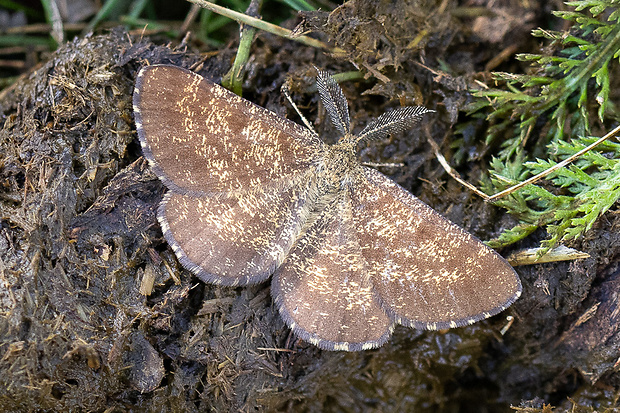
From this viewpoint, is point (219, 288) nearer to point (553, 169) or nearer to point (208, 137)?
point (208, 137)

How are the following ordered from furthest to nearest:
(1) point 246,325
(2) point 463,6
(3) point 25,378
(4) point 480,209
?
(2) point 463,6
(4) point 480,209
(1) point 246,325
(3) point 25,378

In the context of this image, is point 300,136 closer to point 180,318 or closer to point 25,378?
point 180,318

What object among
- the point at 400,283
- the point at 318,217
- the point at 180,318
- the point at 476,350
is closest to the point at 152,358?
the point at 180,318

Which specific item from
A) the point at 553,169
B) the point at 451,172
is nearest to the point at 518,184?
the point at 553,169

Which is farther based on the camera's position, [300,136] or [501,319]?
[501,319]

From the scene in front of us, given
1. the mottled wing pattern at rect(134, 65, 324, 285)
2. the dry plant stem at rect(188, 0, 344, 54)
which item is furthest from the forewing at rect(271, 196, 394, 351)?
the dry plant stem at rect(188, 0, 344, 54)

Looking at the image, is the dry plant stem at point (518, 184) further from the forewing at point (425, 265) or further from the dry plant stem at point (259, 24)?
the dry plant stem at point (259, 24)

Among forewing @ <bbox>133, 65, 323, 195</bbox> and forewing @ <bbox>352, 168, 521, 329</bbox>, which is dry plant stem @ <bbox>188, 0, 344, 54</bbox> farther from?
forewing @ <bbox>352, 168, 521, 329</bbox>
